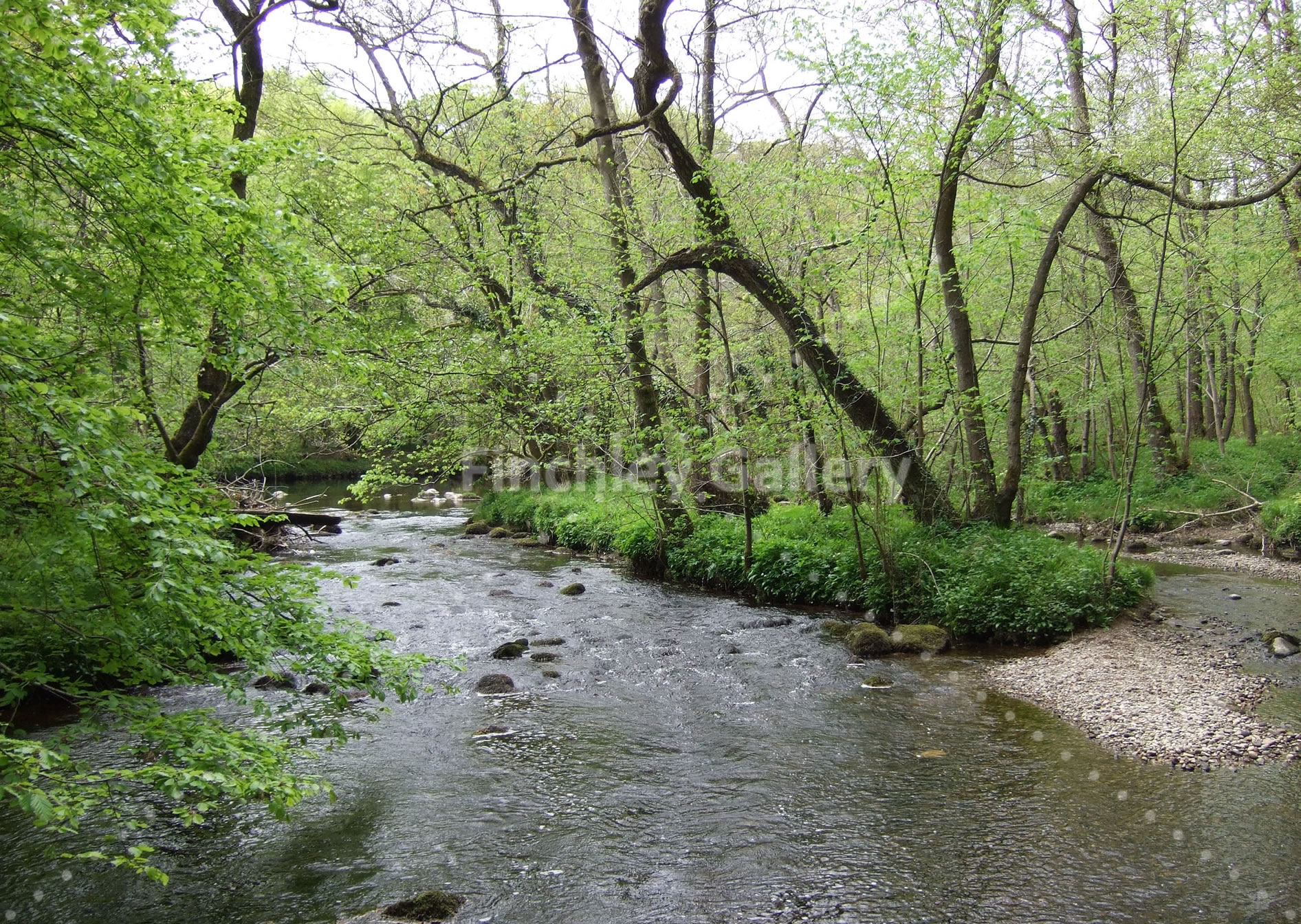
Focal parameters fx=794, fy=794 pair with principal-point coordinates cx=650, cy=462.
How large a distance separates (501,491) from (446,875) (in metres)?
19.8

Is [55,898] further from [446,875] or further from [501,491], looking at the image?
[501,491]

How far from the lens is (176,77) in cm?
611

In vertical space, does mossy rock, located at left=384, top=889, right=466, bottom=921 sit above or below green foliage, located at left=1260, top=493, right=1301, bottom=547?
below

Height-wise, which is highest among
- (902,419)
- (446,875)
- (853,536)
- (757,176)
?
(757,176)

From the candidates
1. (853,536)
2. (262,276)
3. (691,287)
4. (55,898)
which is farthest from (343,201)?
(691,287)

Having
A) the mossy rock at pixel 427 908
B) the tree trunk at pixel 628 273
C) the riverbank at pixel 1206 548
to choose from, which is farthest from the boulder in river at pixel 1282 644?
the mossy rock at pixel 427 908

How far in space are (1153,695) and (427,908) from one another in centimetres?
707

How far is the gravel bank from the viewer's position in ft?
21.9

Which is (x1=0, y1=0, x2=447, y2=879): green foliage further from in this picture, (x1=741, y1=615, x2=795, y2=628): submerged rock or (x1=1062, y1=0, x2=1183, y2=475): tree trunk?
(x1=1062, y1=0, x2=1183, y2=475): tree trunk

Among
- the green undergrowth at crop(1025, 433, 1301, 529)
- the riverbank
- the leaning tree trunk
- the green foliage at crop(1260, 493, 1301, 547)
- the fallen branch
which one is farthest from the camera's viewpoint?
the green undergrowth at crop(1025, 433, 1301, 529)

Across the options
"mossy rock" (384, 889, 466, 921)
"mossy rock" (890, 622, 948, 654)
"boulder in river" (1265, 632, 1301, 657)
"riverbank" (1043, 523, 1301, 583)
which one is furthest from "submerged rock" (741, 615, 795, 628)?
"mossy rock" (384, 889, 466, 921)

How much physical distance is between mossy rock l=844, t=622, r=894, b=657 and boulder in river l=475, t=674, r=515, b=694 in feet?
14.1

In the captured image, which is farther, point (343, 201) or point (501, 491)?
point (501, 491)

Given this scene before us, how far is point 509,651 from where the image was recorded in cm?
1046
